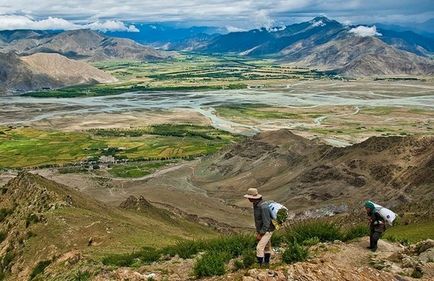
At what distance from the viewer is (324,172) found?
67.6 meters

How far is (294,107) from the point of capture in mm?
190250

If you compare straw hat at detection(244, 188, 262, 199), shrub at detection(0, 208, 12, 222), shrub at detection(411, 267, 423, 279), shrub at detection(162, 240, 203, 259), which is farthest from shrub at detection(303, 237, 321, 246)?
shrub at detection(0, 208, 12, 222)

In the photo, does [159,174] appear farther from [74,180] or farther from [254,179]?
[254,179]

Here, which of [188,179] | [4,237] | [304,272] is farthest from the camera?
[188,179]

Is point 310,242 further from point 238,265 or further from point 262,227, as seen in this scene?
point 262,227

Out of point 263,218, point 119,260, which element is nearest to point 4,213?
point 119,260

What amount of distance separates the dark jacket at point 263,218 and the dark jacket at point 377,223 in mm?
3303

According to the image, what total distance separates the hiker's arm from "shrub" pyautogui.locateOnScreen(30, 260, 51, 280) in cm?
1103

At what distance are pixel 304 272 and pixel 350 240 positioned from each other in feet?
14.0

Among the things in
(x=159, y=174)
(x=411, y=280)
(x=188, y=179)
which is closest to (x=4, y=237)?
(x=411, y=280)

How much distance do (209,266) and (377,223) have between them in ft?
15.7

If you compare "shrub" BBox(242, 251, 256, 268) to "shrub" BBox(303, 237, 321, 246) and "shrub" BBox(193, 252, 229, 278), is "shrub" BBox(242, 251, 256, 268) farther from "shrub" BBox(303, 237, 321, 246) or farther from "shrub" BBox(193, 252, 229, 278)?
"shrub" BBox(303, 237, 321, 246)

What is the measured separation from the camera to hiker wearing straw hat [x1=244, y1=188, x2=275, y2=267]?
517 inches

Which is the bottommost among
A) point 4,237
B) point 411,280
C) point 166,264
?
point 4,237
